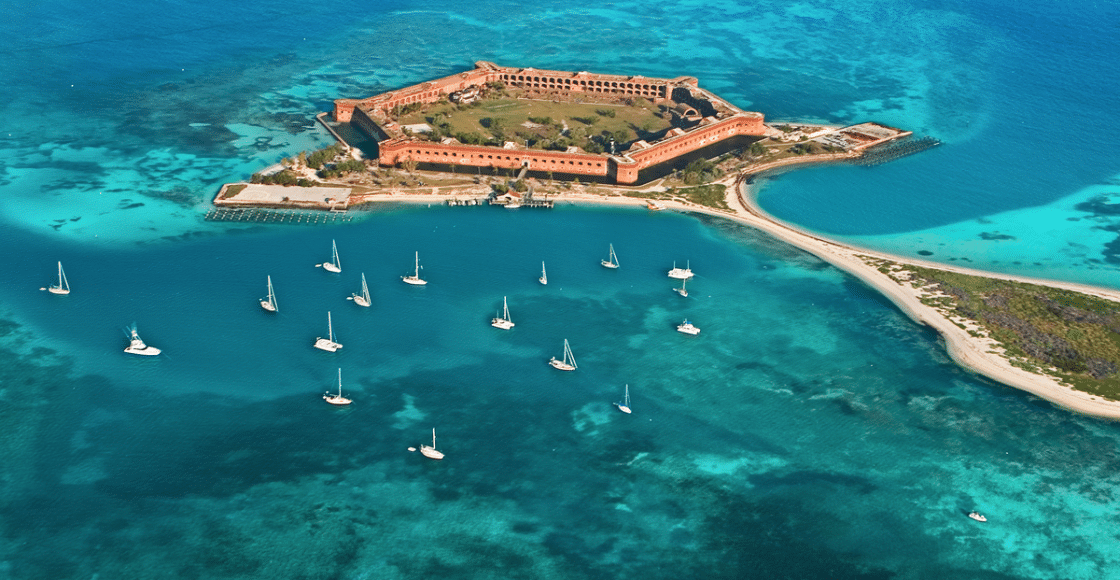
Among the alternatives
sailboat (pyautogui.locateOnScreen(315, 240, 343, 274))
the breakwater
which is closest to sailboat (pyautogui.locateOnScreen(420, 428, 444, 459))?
sailboat (pyautogui.locateOnScreen(315, 240, 343, 274))

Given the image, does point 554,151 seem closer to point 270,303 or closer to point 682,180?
point 682,180

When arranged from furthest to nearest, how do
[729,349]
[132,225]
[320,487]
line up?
[132,225], [729,349], [320,487]

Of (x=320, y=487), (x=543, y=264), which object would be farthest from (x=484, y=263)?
(x=320, y=487)

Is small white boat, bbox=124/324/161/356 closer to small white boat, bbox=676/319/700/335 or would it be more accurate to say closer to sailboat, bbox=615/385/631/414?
sailboat, bbox=615/385/631/414

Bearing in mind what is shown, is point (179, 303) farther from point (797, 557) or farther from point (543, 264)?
point (797, 557)

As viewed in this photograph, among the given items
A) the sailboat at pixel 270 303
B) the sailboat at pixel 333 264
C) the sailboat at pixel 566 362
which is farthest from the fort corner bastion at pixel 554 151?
the sailboat at pixel 566 362
